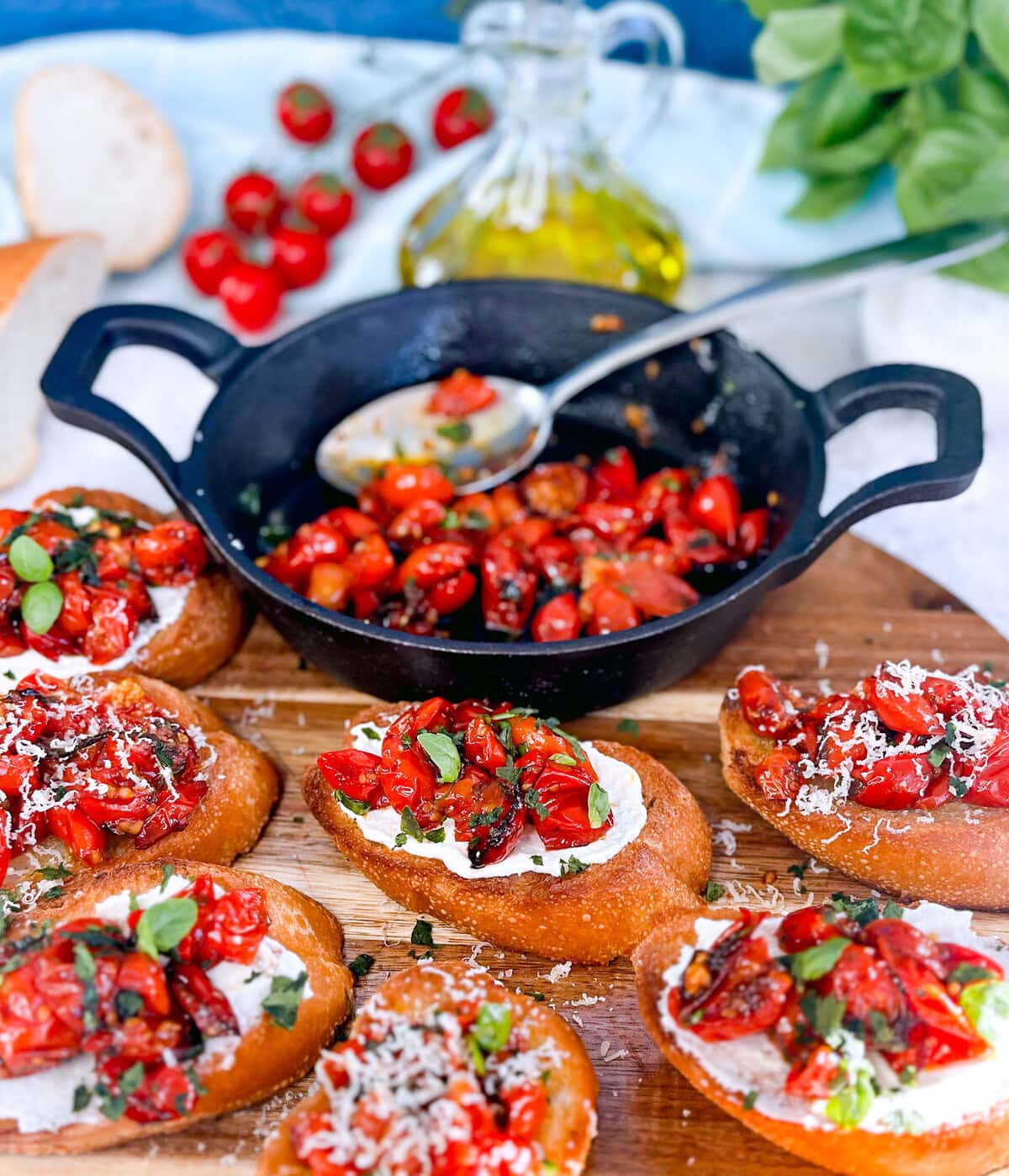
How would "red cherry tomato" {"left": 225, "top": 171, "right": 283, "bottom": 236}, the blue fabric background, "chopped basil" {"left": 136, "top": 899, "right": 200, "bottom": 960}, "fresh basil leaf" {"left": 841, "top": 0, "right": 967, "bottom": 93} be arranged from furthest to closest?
the blue fabric background → "red cherry tomato" {"left": 225, "top": 171, "right": 283, "bottom": 236} → "fresh basil leaf" {"left": 841, "top": 0, "right": 967, "bottom": 93} → "chopped basil" {"left": 136, "top": 899, "right": 200, "bottom": 960}

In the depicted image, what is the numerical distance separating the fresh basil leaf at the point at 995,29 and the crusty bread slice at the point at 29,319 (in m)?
3.10

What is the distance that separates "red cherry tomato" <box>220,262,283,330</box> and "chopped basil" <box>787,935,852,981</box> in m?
3.39

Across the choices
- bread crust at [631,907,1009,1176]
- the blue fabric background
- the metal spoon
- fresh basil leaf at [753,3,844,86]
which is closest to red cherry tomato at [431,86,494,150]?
the blue fabric background

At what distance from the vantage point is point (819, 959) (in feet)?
7.68

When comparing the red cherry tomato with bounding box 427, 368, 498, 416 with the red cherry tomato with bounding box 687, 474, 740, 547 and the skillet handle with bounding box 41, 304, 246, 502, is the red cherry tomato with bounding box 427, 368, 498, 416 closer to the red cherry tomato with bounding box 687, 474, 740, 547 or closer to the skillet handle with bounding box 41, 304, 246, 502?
the skillet handle with bounding box 41, 304, 246, 502

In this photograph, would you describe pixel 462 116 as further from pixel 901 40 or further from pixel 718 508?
pixel 718 508

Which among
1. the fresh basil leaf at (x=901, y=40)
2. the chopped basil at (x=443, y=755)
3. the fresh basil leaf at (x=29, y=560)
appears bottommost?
the chopped basil at (x=443, y=755)

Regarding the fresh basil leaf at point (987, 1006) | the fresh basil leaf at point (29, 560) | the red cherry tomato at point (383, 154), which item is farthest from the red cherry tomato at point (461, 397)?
the fresh basil leaf at point (987, 1006)

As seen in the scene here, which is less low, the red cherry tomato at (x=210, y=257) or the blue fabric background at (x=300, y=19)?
the blue fabric background at (x=300, y=19)

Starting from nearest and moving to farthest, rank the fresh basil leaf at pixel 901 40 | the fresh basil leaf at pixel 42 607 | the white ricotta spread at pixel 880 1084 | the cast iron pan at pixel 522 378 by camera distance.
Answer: the white ricotta spread at pixel 880 1084 < the cast iron pan at pixel 522 378 < the fresh basil leaf at pixel 42 607 < the fresh basil leaf at pixel 901 40

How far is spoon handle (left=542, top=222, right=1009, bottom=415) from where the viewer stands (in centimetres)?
372

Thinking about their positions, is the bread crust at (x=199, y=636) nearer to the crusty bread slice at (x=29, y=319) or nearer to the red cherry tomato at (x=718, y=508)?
the crusty bread slice at (x=29, y=319)

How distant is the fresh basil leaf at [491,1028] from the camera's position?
2406 millimetres

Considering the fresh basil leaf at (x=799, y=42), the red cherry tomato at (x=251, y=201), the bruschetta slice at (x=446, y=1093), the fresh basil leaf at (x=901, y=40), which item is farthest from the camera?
the red cherry tomato at (x=251, y=201)
